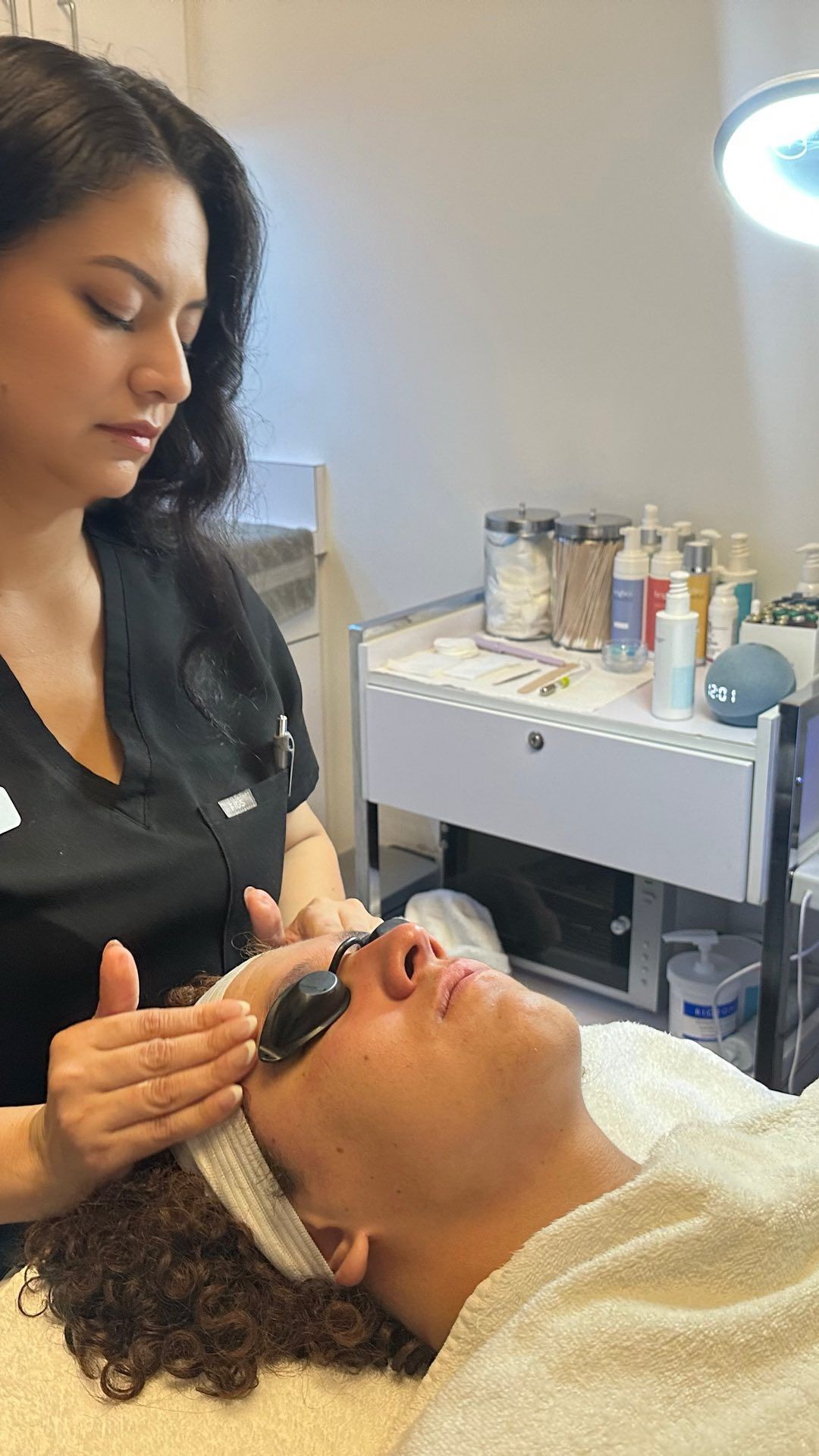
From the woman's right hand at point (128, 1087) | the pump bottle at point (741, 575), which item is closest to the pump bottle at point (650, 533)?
the pump bottle at point (741, 575)

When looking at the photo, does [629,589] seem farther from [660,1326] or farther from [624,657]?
[660,1326]

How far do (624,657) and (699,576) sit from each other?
172 mm

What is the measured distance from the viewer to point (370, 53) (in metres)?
2.27

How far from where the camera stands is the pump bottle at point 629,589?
6.53 feet

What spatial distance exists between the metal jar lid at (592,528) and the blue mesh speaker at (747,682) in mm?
346

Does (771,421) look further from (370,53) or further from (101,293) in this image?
(101,293)

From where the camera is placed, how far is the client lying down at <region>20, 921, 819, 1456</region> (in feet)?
2.62

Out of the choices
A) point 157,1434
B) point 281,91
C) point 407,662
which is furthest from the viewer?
point 281,91

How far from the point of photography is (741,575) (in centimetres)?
196

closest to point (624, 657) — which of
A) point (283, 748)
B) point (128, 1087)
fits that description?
point (283, 748)

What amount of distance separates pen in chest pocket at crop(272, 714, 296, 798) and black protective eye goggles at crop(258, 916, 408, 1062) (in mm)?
334

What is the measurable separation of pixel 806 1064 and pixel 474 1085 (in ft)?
3.83

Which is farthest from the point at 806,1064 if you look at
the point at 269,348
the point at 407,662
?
the point at 269,348

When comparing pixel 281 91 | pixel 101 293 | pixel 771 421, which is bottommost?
pixel 771 421
